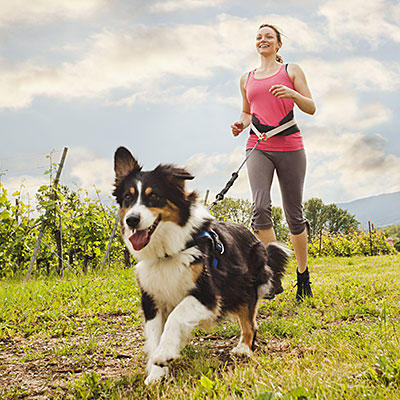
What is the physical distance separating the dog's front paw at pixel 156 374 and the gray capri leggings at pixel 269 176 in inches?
85.3

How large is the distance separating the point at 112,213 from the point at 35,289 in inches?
202

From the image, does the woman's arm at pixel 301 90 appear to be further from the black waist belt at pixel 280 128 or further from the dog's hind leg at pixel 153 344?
the dog's hind leg at pixel 153 344

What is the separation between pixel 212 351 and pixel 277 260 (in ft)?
3.66

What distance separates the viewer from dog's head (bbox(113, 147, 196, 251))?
273 cm

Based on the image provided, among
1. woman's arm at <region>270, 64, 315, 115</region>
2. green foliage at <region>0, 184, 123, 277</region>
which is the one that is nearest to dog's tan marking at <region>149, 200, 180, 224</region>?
woman's arm at <region>270, 64, 315, 115</region>

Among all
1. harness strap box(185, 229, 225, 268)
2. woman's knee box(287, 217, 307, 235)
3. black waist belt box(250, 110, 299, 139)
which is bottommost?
harness strap box(185, 229, 225, 268)

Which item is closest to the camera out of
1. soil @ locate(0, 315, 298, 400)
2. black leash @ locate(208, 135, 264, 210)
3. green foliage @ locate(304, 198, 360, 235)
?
soil @ locate(0, 315, 298, 400)

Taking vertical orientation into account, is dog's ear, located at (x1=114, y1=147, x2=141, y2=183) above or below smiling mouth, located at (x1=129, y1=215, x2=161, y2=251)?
above

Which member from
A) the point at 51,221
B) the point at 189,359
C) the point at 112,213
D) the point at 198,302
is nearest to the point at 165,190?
the point at 198,302

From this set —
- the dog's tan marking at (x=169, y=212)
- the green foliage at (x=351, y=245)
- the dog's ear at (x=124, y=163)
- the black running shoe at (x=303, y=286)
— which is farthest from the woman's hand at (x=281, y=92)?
the green foliage at (x=351, y=245)

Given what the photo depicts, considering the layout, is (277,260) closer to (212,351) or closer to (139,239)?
(212,351)

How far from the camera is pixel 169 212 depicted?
2.86m

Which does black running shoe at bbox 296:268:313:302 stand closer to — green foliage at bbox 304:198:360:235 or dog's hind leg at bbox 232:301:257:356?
dog's hind leg at bbox 232:301:257:356

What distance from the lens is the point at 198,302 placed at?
8.75 ft
